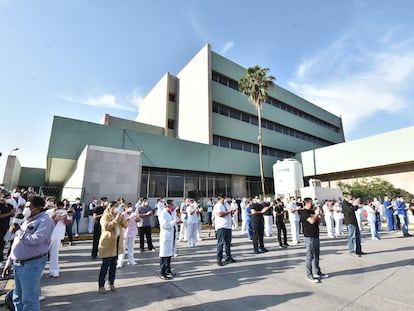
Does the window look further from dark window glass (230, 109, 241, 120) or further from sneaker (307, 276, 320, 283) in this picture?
sneaker (307, 276, 320, 283)

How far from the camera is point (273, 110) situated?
31.0m

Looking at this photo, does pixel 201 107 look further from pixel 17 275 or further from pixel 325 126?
pixel 325 126

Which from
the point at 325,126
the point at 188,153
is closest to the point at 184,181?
the point at 188,153

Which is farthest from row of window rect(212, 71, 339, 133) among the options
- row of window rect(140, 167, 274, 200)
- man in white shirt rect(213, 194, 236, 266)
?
man in white shirt rect(213, 194, 236, 266)

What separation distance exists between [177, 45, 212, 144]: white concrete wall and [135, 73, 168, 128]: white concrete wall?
2043 millimetres

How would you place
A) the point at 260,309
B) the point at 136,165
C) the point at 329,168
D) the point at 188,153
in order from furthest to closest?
1. the point at 329,168
2. the point at 188,153
3. the point at 136,165
4. the point at 260,309

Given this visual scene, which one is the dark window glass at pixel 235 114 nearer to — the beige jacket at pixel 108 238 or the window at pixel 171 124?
the window at pixel 171 124

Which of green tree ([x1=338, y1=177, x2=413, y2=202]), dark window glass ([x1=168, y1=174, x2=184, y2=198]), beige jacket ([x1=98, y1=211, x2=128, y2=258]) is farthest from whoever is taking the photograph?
green tree ([x1=338, y1=177, x2=413, y2=202])

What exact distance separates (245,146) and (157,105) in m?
13.7

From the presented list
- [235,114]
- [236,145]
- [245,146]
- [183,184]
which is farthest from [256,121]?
[183,184]

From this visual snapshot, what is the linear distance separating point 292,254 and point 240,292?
13.3 ft

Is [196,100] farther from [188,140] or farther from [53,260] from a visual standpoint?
[53,260]

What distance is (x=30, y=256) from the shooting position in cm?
305

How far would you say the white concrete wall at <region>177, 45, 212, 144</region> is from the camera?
81.0ft
